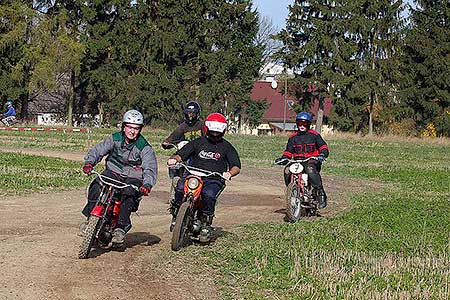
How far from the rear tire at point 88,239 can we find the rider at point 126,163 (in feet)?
1.54

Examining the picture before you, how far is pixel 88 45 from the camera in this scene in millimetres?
58781

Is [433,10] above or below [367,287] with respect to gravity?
above

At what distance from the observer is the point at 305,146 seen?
44.4 feet

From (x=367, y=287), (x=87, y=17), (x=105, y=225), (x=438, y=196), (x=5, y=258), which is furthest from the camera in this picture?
(x=87, y=17)

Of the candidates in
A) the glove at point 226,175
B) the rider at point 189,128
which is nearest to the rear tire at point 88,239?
the glove at point 226,175

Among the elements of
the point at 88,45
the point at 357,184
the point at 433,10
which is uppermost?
the point at 433,10

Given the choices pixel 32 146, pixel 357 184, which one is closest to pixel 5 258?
pixel 357 184

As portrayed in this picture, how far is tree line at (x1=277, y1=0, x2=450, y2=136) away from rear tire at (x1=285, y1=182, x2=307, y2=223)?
148 feet

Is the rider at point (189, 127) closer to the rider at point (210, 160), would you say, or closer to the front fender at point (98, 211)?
the rider at point (210, 160)

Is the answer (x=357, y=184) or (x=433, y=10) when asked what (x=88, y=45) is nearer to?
(x=433, y=10)

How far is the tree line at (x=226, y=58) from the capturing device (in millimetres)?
57344

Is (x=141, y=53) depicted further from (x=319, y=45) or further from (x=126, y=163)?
(x=126, y=163)

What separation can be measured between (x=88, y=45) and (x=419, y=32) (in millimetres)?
26012

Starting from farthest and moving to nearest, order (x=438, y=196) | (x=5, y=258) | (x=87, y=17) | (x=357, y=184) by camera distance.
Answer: (x=87, y=17) → (x=357, y=184) → (x=438, y=196) → (x=5, y=258)
